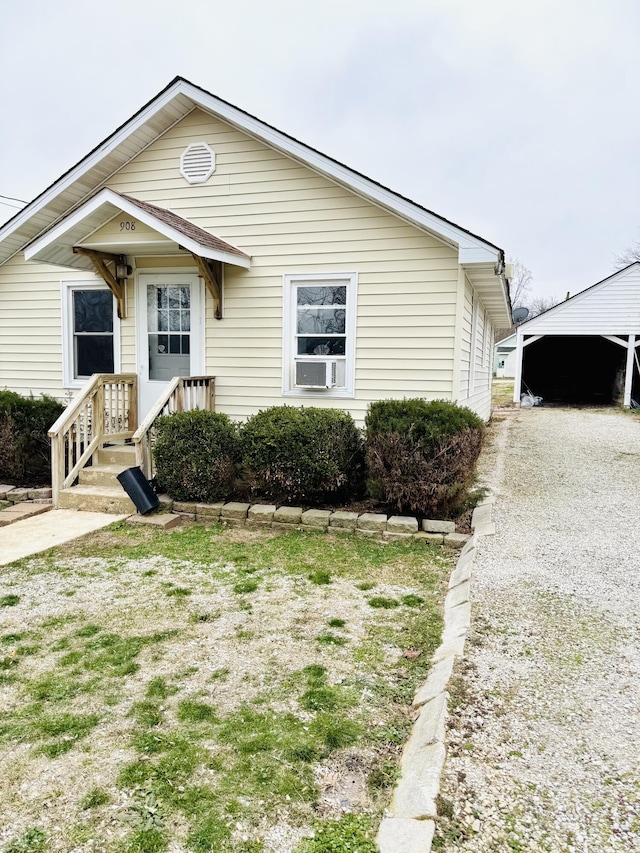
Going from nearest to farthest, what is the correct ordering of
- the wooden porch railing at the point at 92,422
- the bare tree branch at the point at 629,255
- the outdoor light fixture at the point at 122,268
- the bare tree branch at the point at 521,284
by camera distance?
the wooden porch railing at the point at 92,422 < the outdoor light fixture at the point at 122,268 < the bare tree branch at the point at 629,255 < the bare tree branch at the point at 521,284

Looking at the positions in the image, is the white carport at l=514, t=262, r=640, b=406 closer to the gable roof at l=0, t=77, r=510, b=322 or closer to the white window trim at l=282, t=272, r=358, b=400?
the gable roof at l=0, t=77, r=510, b=322

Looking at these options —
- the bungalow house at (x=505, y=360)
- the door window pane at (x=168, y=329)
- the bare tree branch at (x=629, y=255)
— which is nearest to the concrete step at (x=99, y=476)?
the door window pane at (x=168, y=329)

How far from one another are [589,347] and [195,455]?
2408cm

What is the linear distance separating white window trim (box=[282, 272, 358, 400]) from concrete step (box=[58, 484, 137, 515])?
2576 mm

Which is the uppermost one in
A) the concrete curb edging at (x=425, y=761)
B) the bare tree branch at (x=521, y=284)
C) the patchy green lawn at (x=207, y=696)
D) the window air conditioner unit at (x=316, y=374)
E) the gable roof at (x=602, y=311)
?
the bare tree branch at (x=521, y=284)

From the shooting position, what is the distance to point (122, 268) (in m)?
8.63

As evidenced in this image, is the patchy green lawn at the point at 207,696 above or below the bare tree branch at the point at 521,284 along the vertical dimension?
below

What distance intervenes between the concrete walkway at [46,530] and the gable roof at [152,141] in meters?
4.58

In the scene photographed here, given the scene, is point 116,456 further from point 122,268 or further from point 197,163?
point 197,163

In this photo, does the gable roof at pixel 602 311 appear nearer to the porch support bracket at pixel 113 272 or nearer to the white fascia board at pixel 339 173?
the white fascia board at pixel 339 173

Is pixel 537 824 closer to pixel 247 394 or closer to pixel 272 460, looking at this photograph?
pixel 272 460

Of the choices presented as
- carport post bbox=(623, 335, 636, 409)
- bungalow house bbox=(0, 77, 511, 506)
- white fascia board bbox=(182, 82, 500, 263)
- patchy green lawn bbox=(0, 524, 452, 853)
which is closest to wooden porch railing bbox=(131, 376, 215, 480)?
bungalow house bbox=(0, 77, 511, 506)

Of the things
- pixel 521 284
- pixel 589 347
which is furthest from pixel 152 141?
pixel 521 284

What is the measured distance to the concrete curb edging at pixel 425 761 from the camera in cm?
211
